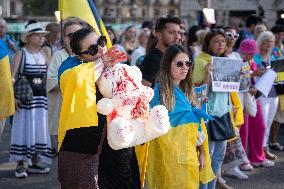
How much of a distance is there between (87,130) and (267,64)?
4501 mm

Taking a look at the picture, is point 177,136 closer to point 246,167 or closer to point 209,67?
point 209,67

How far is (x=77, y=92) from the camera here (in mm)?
3416

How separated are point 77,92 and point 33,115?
12.0ft

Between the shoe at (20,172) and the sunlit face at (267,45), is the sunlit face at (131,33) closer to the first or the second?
the sunlit face at (267,45)

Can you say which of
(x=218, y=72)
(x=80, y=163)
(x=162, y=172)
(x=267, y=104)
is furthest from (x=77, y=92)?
(x=267, y=104)

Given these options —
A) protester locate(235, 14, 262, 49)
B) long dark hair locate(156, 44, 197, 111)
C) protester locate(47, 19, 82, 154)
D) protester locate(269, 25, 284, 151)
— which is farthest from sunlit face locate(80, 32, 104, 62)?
protester locate(235, 14, 262, 49)

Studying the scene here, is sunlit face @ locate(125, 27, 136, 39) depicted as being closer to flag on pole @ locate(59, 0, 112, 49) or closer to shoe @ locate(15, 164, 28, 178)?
shoe @ locate(15, 164, 28, 178)

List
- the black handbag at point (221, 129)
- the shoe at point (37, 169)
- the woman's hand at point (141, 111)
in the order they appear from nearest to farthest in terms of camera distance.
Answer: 1. the woman's hand at point (141, 111)
2. the black handbag at point (221, 129)
3. the shoe at point (37, 169)

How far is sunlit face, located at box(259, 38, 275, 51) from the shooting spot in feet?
24.6

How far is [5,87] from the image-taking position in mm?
5879

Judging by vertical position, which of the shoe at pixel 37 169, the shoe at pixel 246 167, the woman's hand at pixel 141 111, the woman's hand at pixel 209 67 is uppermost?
the woman's hand at pixel 209 67

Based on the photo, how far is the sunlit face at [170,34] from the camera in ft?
17.1

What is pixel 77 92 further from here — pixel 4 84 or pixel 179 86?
pixel 4 84

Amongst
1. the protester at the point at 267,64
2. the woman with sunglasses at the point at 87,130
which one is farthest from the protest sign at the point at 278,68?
the woman with sunglasses at the point at 87,130
